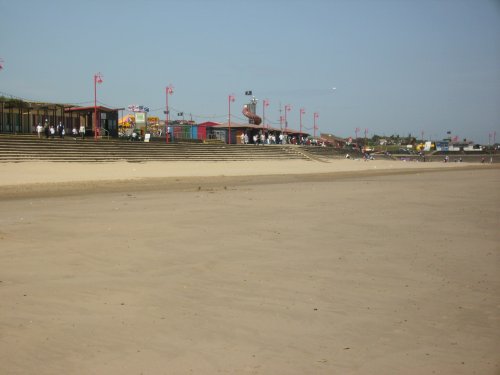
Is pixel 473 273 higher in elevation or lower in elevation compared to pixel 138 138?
lower

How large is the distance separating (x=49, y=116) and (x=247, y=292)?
136 feet

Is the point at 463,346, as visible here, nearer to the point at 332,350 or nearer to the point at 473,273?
the point at 332,350

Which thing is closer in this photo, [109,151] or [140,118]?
[109,151]

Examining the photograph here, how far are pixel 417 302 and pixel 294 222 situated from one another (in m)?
5.27

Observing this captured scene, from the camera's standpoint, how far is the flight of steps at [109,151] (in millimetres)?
27234

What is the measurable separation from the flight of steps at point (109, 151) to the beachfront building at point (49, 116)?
221 inches

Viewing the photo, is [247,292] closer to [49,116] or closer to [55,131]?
[55,131]

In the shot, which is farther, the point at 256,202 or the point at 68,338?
the point at 256,202

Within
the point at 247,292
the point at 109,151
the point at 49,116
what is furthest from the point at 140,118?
the point at 247,292

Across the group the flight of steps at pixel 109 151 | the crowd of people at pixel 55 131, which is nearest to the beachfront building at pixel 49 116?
the crowd of people at pixel 55 131

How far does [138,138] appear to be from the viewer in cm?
4272

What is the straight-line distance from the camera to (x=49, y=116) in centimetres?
4331

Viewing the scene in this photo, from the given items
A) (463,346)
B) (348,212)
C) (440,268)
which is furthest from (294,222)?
(463,346)

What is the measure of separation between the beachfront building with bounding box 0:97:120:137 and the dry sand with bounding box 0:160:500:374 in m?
30.2
